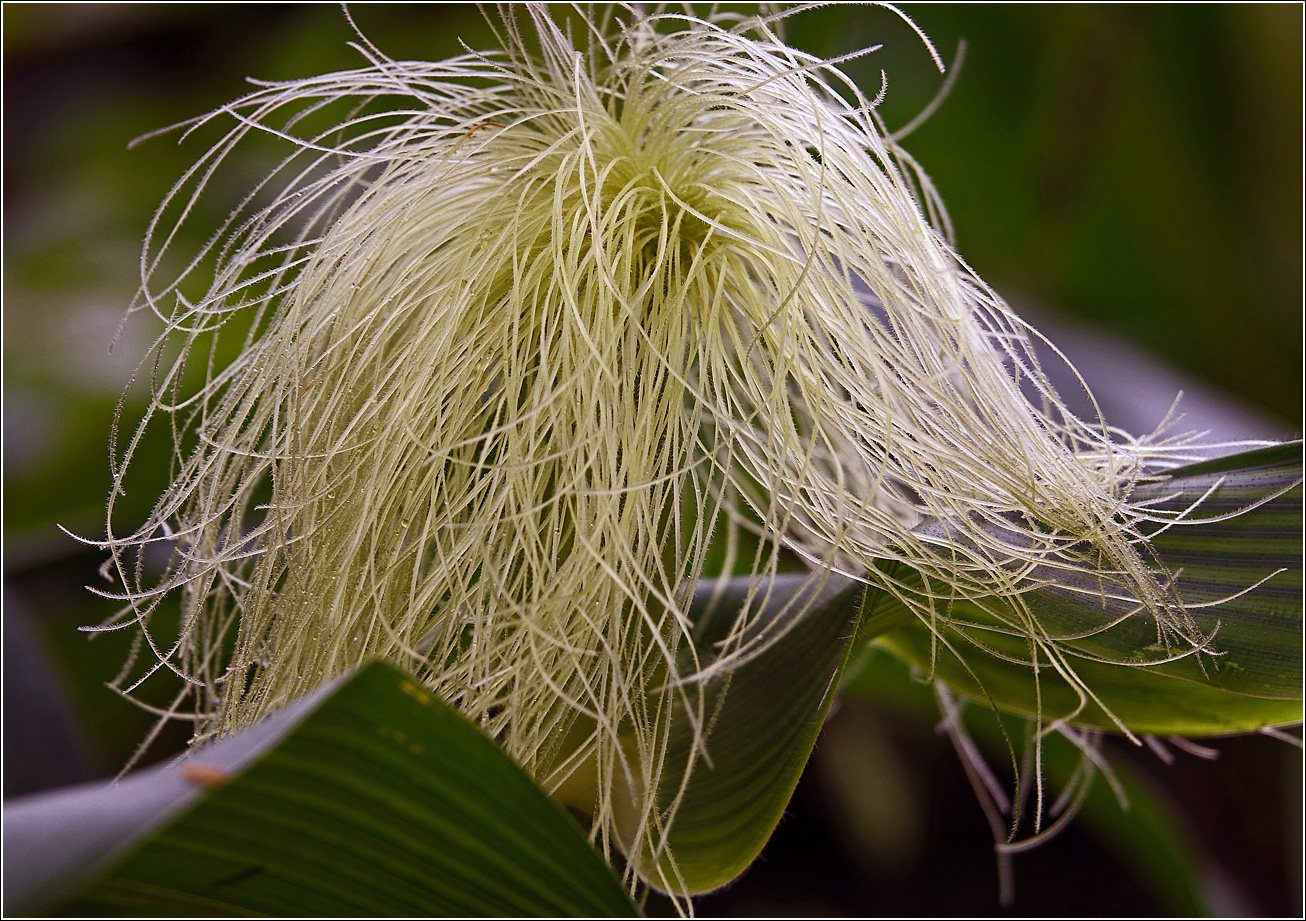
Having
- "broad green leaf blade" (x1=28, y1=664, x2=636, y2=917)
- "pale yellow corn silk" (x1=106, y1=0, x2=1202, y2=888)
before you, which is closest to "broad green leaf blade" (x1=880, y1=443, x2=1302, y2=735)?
"pale yellow corn silk" (x1=106, y1=0, x2=1202, y2=888)

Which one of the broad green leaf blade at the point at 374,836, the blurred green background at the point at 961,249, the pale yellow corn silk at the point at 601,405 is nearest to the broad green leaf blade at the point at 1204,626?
the pale yellow corn silk at the point at 601,405

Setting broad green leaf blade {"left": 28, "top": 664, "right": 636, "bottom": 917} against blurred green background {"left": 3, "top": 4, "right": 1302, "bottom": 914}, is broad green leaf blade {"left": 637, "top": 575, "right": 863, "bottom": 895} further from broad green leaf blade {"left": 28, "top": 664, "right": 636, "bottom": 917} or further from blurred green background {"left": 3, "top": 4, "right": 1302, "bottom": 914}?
blurred green background {"left": 3, "top": 4, "right": 1302, "bottom": 914}

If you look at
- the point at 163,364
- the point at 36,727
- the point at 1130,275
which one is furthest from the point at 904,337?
the point at 1130,275

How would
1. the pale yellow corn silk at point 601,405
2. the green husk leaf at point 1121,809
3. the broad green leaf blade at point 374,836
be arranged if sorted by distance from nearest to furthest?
the broad green leaf blade at point 374,836 < the pale yellow corn silk at point 601,405 < the green husk leaf at point 1121,809

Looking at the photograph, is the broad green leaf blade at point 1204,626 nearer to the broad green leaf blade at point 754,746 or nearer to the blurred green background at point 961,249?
the broad green leaf blade at point 754,746

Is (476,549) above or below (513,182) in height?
below

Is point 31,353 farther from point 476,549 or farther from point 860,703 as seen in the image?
point 860,703
